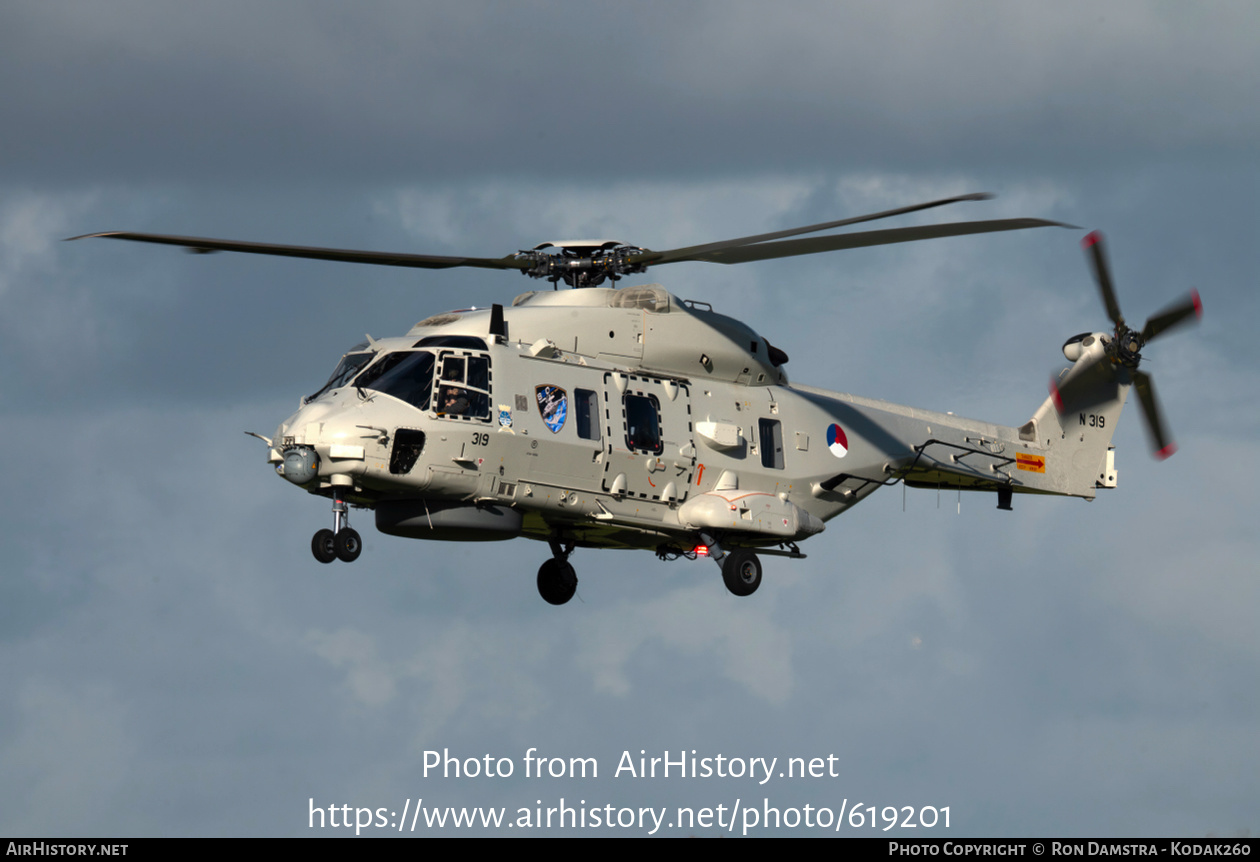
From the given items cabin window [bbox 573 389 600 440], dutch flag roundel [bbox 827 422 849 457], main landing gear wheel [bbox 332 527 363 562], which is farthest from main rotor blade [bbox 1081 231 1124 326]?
main landing gear wheel [bbox 332 527 363 562]

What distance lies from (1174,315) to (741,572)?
40.4 feet

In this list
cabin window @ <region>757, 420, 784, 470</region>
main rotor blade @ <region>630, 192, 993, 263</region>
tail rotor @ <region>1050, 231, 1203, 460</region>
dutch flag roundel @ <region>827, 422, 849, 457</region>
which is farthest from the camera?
tail rotor @ <region>1050, 231, 1203, 460</region>

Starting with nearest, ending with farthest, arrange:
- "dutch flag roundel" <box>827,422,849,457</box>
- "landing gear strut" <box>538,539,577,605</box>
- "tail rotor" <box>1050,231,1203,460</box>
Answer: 1. "landing gear strut" <box>538,539,577,605</box>
2. "dutch flag roundel" <box>827,422,849,457</box>
3. "tail rotor" <box>1050,231,1203,460</box>

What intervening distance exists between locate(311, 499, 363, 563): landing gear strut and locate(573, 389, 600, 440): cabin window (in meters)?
4.54

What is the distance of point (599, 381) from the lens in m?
31.2

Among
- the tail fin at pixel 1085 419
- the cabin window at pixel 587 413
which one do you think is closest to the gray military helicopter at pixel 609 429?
the cabin window at pixel 587 413

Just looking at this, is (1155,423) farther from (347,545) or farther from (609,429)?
(347,545)

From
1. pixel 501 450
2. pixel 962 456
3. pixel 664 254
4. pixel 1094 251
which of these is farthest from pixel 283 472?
pixel 1094 251

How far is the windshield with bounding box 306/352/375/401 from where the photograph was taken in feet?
97.5

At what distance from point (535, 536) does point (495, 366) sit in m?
4.57

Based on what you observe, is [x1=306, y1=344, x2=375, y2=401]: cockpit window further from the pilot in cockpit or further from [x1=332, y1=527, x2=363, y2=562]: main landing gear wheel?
[x1=332, y1=527, x2=363, y2=562]: main landing gear wheel

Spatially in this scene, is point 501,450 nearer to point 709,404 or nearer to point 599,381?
point 599,381

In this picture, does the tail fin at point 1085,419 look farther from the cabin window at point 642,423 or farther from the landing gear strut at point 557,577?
the landing gear strut at point 557,577

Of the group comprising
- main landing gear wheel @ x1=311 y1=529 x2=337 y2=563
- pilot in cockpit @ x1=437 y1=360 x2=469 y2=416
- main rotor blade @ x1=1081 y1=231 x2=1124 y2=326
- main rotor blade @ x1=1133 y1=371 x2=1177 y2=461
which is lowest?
main landing gear wheel @ x1=311 y1=529 x2=337 y2=563
